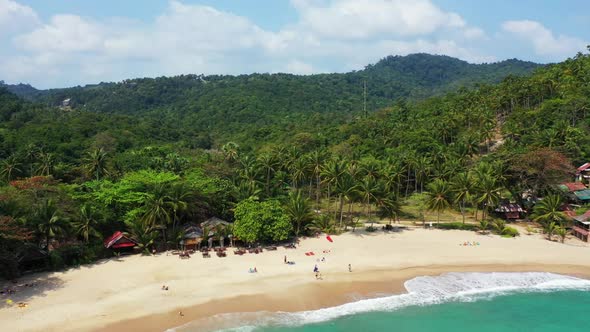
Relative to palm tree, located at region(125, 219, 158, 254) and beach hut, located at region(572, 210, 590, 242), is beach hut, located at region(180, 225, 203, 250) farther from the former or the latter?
beach hut, located at region(572, 210, 590, 242)

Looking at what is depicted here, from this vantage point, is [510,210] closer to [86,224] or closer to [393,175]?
[393,175]

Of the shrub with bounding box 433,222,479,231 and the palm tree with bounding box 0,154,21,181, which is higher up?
the palm tree with bounding box 0,154,21,181

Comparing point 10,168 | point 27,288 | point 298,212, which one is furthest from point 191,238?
point 10,168

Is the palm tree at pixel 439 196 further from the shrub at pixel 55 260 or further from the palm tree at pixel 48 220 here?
the shrub at pixel 55 260

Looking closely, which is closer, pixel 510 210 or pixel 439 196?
pixel 439 196

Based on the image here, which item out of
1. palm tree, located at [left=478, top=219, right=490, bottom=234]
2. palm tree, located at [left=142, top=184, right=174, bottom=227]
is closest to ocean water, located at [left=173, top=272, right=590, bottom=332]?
palm tree, located at [left=478, top=219, right=490, bottom=234]

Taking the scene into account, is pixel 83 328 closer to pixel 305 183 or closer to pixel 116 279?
pixel 116 279

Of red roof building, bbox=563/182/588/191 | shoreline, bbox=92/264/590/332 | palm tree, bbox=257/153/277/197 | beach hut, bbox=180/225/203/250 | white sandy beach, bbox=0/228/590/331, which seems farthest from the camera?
palm tree, bbox=257/153/277/197

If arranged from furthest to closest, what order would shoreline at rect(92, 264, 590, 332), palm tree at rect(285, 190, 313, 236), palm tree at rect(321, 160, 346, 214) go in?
palm tree at rect(321, 160, 346, 214) < palm tree at rect(285, 190, 313, 236) < shoreline at rect(92, 264, 590, 332)
